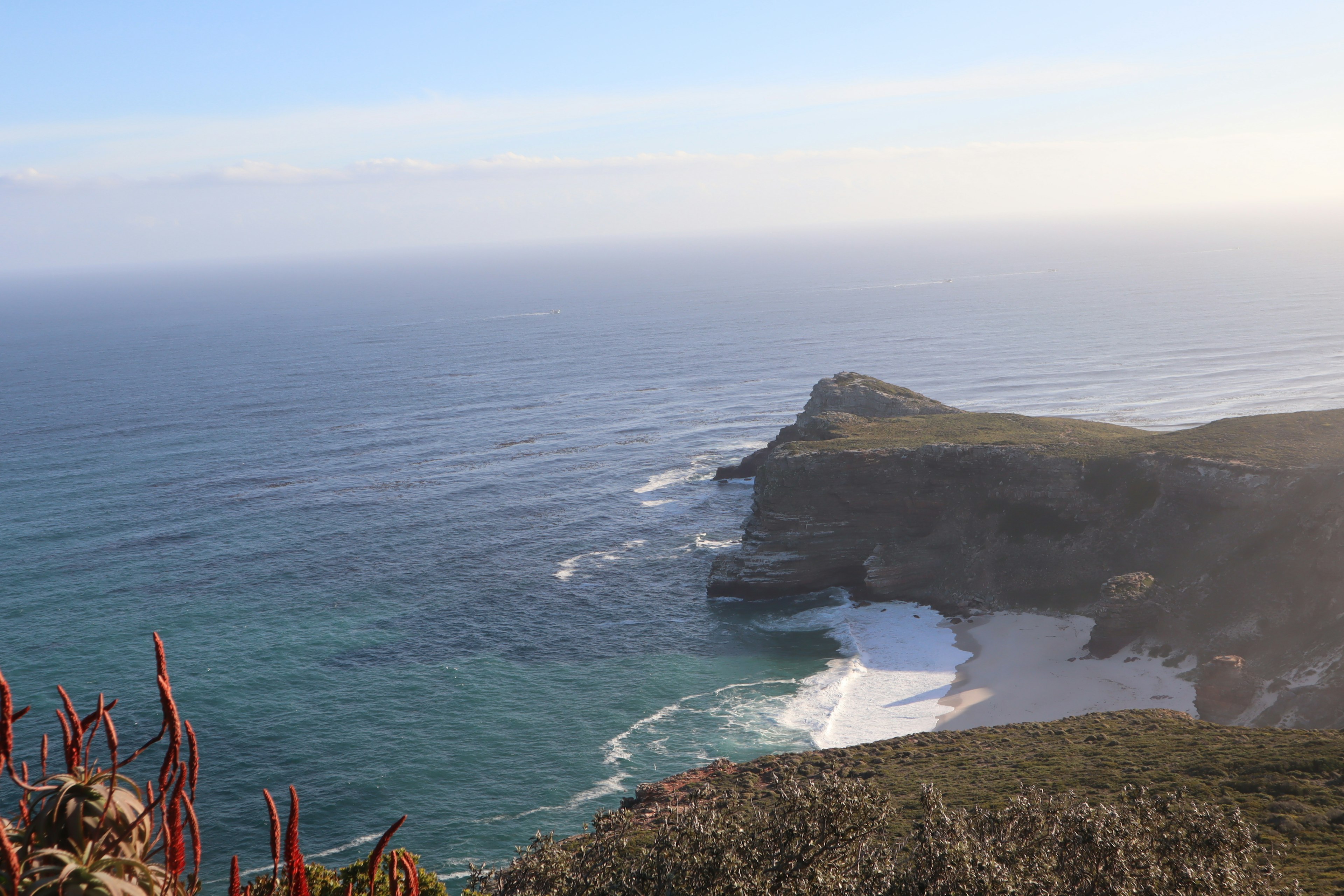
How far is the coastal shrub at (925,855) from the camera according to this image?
1934 cm

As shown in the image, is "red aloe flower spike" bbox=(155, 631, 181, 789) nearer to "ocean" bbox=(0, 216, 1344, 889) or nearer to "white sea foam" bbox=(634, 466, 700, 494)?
"ocean" bbox=(0, 216, 1344, 889)

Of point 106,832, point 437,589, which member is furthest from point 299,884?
point 437,589

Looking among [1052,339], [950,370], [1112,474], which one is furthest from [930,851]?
[1052,339]

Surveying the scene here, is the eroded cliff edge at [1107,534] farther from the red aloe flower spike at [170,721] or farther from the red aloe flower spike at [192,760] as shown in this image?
the red aloe flower spike at [170,721]

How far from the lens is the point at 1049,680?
56.3 metres

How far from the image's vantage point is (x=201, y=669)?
57.3 m

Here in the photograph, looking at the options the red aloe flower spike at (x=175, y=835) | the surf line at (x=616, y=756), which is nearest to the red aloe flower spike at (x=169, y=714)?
the red aloe flower spike at (x=175, y=835)

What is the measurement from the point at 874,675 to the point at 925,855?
39025 mm

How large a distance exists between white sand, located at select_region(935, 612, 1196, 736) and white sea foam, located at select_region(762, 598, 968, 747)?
1.45 meters

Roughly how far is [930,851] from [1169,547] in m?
51.4

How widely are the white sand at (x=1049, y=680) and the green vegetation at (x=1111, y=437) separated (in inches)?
627

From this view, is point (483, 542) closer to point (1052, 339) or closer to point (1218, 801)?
point (1218, 801)

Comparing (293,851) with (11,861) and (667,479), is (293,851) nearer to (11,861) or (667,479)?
(11,861)

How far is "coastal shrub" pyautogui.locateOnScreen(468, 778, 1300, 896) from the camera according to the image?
19.3 meters
